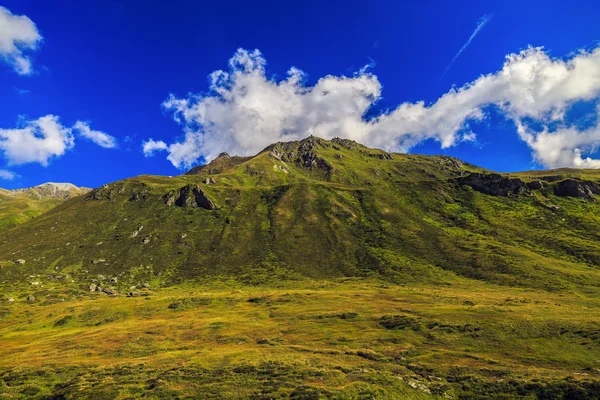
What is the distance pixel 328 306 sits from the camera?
111 meters

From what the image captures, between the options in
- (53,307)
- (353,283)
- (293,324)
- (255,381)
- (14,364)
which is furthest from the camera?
(353,283)

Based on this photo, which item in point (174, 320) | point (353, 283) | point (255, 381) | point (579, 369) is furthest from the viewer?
point (353, 283)

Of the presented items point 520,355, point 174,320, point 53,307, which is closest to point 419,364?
point 520,355

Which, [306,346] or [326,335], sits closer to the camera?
[306,346]

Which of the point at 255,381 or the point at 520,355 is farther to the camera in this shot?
the point at 520,355

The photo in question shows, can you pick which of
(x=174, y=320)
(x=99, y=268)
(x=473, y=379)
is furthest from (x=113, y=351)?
(x=99, y=268)

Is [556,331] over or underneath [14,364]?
over

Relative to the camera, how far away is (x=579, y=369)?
52.9 metres

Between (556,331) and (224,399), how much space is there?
217ft

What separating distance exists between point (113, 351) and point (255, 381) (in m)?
43.0

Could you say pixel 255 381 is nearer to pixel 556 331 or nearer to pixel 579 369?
pixel 579 369

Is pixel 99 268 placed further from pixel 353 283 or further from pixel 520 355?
pixel 520 355

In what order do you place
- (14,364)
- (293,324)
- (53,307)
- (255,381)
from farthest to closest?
(53,307) < (293,324) < (14,364) < (255,381)

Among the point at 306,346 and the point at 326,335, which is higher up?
the point at 326,335
